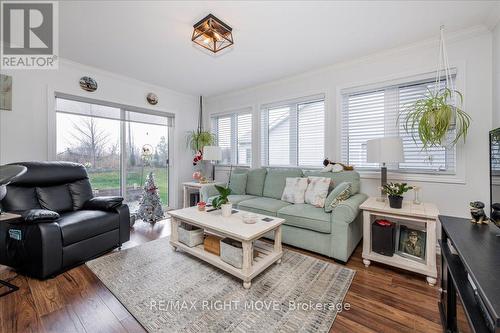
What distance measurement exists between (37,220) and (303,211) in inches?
101

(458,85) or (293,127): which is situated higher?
(458,85)

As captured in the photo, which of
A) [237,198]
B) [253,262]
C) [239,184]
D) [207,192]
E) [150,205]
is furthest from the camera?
[239,184]

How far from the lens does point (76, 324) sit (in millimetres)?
1423

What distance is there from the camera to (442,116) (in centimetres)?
207

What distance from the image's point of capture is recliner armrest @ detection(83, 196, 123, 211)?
2525 millimetres

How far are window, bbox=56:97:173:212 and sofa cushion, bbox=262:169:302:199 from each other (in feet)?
7.37

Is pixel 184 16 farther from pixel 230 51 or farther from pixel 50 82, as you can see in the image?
pixel 50 82

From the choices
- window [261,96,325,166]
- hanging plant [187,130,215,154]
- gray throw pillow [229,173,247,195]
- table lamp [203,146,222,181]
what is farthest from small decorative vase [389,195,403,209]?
hanging plant [187,130,215,154]

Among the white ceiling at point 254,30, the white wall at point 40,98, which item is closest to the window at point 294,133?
the white ceiling at point 254,30

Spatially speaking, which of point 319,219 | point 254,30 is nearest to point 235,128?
point 254,30

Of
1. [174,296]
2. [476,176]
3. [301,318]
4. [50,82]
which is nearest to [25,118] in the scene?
[50,82]

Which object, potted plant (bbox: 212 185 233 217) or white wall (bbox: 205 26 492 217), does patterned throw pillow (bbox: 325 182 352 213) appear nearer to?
white wall (bbox: 205 26 492 217)

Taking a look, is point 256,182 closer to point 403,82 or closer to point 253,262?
point 253,262

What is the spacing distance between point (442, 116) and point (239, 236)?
225 cm
